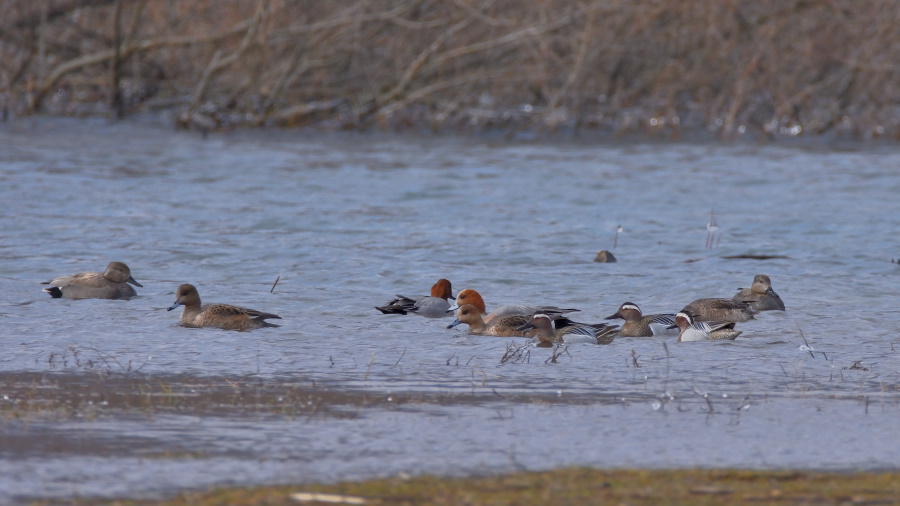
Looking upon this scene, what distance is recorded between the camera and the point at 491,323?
882 centimetres

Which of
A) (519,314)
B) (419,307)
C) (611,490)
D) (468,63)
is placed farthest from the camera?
(468,63)

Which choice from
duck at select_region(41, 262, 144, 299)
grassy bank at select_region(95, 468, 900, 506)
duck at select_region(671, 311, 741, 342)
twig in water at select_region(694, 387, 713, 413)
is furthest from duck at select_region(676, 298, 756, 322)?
duck at select_region(41, 262, 144, 299)

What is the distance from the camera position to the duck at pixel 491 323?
28.4 ft

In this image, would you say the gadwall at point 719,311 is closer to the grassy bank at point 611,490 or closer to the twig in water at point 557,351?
the twig in water at point 557,351

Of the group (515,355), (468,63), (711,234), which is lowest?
(515,355)

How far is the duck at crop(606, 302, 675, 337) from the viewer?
28.3 ft

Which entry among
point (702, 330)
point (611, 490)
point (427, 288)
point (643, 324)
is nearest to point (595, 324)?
point (643, 324)

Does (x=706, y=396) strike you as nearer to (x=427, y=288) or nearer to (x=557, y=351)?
(x=557, y=351)

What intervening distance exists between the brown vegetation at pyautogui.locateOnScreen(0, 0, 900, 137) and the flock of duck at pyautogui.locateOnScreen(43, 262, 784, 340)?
538 inches

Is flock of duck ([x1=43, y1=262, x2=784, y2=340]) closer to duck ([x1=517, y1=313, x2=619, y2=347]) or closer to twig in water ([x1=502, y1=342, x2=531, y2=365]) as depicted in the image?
duck ([x1=517, y1=313, x2=619, y2=347])

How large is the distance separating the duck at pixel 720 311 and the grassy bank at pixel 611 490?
4.22 metres

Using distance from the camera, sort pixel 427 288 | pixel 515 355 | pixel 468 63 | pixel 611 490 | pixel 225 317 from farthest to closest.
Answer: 1. pixel 468 63
2. pixel 427 288
3. pixel 225 317
4. pixel 515 355
5. pixel 611 490

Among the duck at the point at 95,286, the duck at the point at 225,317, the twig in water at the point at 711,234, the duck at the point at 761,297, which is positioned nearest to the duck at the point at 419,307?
the duck at the point at 225,317

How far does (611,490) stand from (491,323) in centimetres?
430
